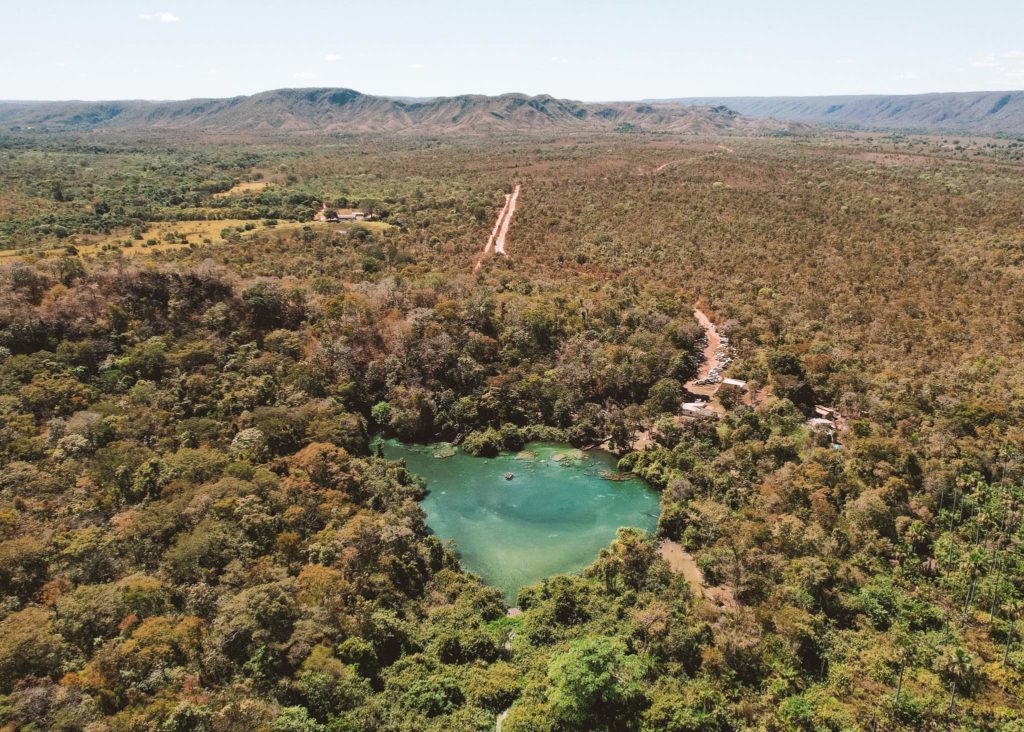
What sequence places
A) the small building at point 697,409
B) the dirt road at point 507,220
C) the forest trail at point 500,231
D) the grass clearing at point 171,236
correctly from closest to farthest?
the small building at point 697,409 < the grass clearing at point 171,236 < the forest trail at point 500,231 < the dirt road at point 507,220

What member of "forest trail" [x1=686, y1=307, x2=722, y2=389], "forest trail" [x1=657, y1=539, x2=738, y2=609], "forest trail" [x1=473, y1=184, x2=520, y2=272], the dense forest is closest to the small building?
the dense forest

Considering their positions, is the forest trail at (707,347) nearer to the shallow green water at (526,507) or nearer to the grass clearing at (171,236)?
the shallow green water at (526,507)

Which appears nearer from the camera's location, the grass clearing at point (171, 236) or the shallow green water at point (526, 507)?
the shallow green water at point (526, 507)

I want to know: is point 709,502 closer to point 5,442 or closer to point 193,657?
point 193,657

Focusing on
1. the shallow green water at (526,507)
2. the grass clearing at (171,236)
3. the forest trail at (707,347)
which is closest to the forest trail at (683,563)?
the shallow green water at (526,507)

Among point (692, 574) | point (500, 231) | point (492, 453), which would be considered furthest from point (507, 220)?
point (692, 574)

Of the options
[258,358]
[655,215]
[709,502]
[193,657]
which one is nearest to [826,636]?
[709,502]
